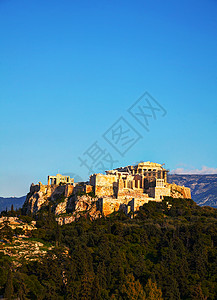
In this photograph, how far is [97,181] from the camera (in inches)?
3922

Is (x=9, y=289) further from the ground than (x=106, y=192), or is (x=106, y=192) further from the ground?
(x=106, y=192)

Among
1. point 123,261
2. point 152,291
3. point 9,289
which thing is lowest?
point 152,291

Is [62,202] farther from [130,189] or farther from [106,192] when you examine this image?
[130,189]

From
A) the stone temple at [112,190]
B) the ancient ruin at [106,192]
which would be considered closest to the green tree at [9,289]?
the ancient ruin at [106,192]

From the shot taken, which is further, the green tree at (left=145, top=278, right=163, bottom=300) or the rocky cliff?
the rocky cliff

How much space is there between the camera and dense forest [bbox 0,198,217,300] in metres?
57.7

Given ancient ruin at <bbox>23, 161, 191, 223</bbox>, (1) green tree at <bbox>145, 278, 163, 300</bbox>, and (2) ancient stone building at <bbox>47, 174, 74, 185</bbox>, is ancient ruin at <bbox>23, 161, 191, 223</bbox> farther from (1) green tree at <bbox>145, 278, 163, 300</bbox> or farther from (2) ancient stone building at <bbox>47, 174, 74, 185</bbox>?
(1) green tree at <bbox>145, 278, 163, 300</bbox>

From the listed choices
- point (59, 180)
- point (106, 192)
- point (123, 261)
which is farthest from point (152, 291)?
→ point (59, 180)

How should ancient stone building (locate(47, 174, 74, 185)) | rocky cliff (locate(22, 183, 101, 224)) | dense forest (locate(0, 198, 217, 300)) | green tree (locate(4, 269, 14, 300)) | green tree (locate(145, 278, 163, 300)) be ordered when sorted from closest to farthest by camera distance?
green tree (locate(4, 269, 14, 300)) → green tree (locate(145, 278, 163, 300)) → dense forest (locate(0, 198, 217, 300)) → rocky cliff (locate(22, 183, 101, 224)) → ancient stone building (locate(47, 174, 74, 185))

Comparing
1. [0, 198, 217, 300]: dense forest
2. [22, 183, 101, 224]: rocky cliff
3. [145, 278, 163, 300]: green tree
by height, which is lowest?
[145, 278, 163, 300]: green tree

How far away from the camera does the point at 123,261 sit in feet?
227

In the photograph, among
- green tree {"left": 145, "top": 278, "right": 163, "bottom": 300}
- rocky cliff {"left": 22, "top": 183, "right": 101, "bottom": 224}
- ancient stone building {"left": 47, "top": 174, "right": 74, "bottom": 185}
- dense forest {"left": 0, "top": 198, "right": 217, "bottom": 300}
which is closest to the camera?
green tree {"left": 145, "top": 278, "right": 163, "bottom": 300}

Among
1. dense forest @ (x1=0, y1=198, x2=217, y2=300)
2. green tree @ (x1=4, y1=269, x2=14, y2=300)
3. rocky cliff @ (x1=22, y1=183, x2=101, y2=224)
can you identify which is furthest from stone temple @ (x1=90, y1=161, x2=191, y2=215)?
green tree @ (x1=4, y1=269, x2=14, y2=300)

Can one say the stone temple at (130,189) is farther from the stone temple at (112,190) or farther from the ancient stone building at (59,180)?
the ancient stone building at (59,180)
